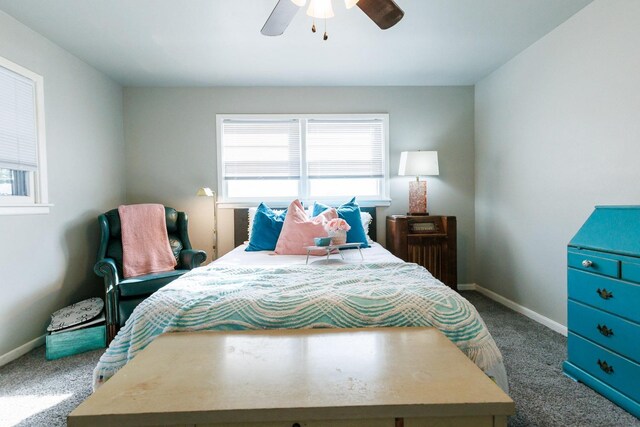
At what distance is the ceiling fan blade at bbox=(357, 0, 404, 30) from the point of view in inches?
73.2

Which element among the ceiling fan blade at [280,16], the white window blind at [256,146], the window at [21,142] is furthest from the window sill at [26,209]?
the ceiling fan blade at [280,16]

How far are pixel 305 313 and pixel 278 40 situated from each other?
2405mm

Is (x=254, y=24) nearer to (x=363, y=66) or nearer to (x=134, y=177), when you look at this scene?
(x=363, y=66)

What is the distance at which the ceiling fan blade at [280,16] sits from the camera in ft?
6.41

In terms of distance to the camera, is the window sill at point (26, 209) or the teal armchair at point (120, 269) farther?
the teal armchair at point (120, 269)

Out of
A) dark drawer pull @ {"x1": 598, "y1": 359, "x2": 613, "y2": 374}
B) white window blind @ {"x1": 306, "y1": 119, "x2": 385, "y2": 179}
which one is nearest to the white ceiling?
white window blind @ {"x1": 306, "y1": 119, "x2": 385, "y2": 179}

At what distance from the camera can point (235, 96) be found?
13.9ft

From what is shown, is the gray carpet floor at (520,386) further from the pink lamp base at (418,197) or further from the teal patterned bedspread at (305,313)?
the pink lamp base at (418,197)

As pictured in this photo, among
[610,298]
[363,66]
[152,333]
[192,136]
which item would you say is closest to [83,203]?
[192,136]

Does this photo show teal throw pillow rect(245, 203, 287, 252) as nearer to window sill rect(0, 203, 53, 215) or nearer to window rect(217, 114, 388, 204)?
window rect(217, 114, 388, 204)

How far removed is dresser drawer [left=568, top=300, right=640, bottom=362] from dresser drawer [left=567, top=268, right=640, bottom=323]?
0.04 m

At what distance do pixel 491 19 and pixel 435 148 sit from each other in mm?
1734

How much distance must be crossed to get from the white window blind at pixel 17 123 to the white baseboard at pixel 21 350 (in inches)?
51.8

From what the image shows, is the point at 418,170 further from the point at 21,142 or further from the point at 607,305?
the point at 21,142
